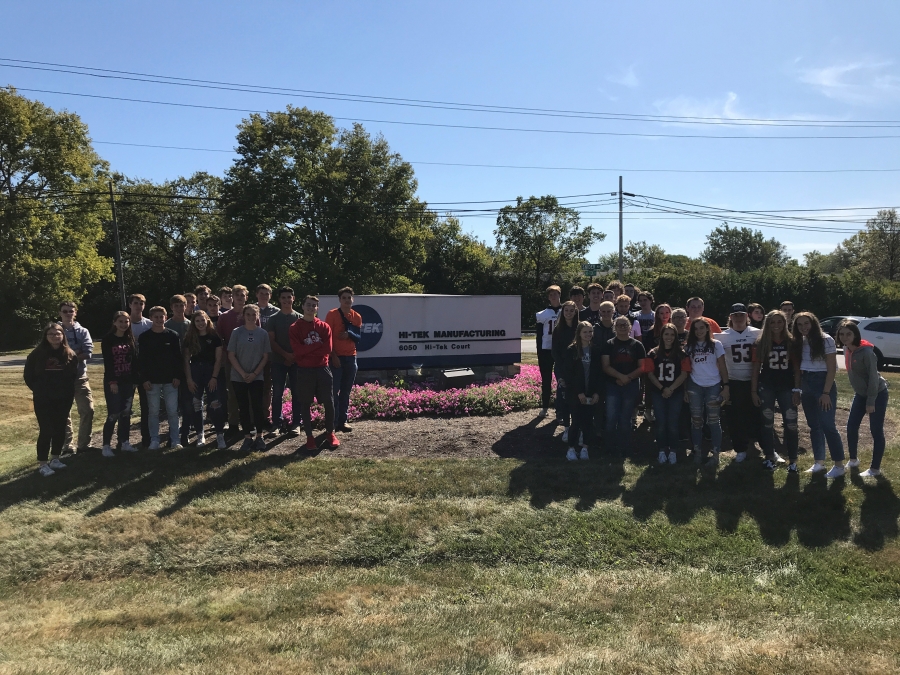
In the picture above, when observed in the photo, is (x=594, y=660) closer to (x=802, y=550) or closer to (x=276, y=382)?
(x=802, y=550)

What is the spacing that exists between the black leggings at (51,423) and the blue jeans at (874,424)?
8.59 meters

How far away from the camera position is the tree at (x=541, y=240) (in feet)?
142

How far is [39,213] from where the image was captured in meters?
29.0

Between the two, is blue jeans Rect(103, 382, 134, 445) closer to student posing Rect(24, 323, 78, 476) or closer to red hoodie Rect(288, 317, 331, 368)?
student posing Rect(24, 323, 78, 476)

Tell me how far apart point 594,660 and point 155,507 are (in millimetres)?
4388

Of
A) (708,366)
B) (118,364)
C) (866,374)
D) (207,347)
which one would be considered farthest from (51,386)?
(866,374)

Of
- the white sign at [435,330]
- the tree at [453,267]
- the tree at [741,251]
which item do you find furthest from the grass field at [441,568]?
the tree at [741,251]

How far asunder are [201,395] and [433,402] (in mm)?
3518

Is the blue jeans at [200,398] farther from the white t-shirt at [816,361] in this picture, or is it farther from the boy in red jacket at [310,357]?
the white t-shirt at [816,361]

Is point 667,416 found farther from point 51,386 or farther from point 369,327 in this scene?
point 51,386

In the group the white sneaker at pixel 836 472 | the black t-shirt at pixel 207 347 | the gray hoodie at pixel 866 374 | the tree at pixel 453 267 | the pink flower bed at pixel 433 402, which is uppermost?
the tree at pixel 453 267

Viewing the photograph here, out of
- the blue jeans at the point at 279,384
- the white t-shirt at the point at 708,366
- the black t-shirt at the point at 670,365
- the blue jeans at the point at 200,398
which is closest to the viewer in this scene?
the white t-shirt at the point at 708,366

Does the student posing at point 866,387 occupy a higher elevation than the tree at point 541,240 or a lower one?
lower

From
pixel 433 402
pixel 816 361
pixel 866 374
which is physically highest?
pixel 816 361
